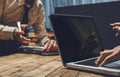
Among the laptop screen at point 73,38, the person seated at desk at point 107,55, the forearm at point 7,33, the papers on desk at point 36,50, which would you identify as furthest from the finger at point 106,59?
the forearm at point 7,33

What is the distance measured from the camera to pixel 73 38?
45.0 inches

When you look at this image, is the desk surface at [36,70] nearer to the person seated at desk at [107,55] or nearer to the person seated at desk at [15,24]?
the person seated at desk at [107,55]

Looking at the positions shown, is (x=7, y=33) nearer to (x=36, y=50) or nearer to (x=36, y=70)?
(x=36, y=50)

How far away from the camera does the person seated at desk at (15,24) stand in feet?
5.22

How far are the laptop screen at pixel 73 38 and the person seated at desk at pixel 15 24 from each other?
1.31 ft

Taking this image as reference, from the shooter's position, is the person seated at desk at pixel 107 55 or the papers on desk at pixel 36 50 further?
the papers on desk at pixel 36 50

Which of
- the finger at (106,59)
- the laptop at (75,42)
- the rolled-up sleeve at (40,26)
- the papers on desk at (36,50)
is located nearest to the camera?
the finger at (106,59)

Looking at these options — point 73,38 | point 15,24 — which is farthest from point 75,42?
point 15,24

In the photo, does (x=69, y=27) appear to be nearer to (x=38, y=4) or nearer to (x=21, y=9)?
(x=21, y=9)

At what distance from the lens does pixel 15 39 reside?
5.34 ft

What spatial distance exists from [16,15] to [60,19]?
2.50 feet

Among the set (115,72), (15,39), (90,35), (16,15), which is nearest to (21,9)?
(16,15)

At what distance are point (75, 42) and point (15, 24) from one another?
799 millimetres

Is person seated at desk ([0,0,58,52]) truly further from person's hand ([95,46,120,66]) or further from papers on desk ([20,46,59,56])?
person's hand ([95,46,120,66])
